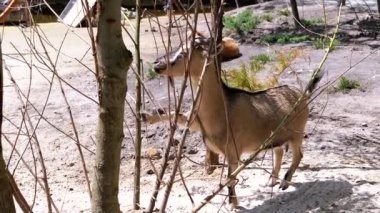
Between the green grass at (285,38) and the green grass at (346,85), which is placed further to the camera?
the green grass at (285,38)

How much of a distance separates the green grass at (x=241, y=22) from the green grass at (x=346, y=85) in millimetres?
3684

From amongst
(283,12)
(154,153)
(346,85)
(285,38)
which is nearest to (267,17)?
(283,12)

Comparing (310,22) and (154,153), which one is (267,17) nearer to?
(310,22)

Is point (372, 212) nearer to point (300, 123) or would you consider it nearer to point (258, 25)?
point (300, 123)

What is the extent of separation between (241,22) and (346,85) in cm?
414

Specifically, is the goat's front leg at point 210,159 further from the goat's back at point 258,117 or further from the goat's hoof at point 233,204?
the goat's hoof at point 233,204

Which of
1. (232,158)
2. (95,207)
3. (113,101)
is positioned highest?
(113,101)

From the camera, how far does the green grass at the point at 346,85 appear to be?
695 cm

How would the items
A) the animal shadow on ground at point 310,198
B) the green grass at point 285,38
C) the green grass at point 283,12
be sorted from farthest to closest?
1. the green grass at point 283,12
2. the green grass at point 285,38
3. the animal shadow on ground at point 310,198

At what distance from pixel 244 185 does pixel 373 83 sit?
9.42 ft

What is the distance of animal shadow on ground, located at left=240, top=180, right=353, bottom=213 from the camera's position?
441 cm

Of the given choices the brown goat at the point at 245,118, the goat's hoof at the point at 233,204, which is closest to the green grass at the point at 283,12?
the brown goat at the point at 245,118

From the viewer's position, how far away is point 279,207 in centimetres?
454

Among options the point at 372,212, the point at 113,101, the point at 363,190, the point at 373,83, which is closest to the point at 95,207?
the point at 113,101
